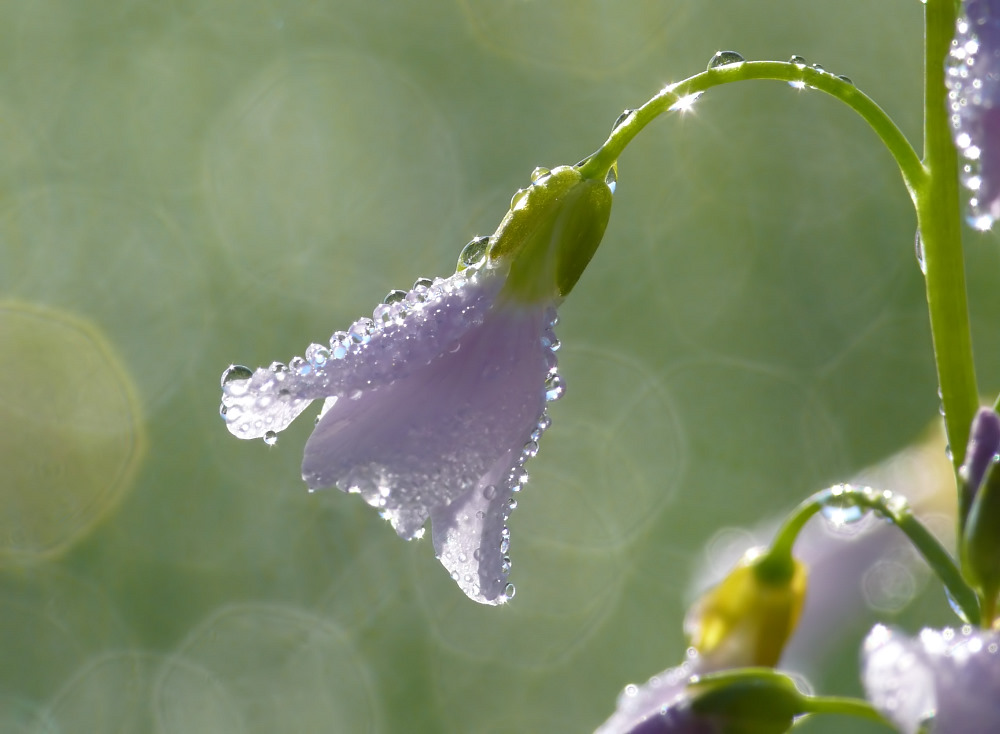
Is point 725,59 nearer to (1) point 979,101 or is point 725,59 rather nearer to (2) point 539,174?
(2) point 539,174

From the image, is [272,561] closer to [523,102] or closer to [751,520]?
[751,520]

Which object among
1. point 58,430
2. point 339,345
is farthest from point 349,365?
point 58,430

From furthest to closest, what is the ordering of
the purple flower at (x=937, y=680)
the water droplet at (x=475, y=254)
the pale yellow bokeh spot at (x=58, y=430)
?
the pale yellow bokeh spot at (x=58, y=430) < the water droplet at (x=475, y=254) < the purple flower at (x=937, y=680)

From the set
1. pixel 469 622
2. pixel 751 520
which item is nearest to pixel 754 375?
pixel 751 520

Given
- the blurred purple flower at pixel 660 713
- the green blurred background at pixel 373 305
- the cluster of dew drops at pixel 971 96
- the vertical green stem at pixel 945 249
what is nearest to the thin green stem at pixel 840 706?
the blurred purple flower at pixel 660 713

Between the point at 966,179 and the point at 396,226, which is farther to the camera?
the point at 396,226

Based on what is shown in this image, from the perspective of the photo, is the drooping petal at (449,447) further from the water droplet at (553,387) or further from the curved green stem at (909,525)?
the curved green stem at (909,525)

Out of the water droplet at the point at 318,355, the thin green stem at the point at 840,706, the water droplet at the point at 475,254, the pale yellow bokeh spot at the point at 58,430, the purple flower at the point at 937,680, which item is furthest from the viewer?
the pale yellow bokeh spot at the point at 58,430

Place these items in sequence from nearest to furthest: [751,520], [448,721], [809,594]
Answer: [809,594] < [448,721] < [751,520]
